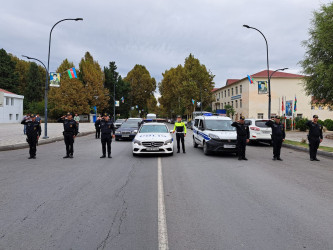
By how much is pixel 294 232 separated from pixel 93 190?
3.79 meters

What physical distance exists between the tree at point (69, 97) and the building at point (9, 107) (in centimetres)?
600

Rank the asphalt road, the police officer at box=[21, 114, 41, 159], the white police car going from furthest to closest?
the white police car
the police officer at box=[21, 114, 41, 159]
the asphalt road

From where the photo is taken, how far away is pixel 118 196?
4961 millimetres

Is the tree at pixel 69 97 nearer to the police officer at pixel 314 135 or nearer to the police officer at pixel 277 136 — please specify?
the police officer at pixel 277 136

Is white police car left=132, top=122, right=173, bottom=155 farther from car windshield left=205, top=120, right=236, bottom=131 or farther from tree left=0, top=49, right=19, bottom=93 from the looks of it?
tree left=0, top=49, right=19, bottom=93

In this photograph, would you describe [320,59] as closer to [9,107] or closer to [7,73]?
[9,107]

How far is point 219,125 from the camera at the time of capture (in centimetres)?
1171

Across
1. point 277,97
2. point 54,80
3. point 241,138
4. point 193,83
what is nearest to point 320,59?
point 241,138

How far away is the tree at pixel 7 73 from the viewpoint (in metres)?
60.8

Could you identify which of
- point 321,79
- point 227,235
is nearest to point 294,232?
point 227,235

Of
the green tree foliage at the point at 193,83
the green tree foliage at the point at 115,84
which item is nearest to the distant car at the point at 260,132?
the green tree foliage at the point at 193,83

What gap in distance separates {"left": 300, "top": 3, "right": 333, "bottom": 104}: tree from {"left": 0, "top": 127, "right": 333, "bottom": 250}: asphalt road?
47.9ft

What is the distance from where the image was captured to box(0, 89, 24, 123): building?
144 feet

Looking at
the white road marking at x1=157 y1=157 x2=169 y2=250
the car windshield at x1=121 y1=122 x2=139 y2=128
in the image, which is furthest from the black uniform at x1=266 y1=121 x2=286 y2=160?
the car windshield at x1=121 y1=122 x2=139 y2=128
